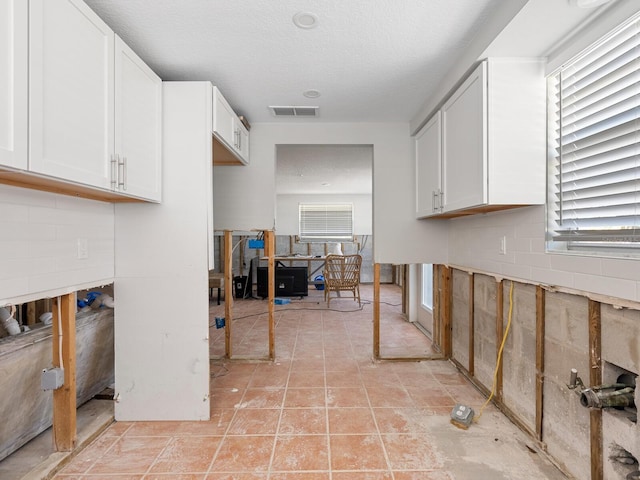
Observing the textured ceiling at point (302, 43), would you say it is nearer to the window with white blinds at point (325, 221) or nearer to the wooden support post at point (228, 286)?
the wooden support post at point (228, 286)

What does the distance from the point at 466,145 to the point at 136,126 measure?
72.9 inches

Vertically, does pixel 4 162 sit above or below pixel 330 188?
below

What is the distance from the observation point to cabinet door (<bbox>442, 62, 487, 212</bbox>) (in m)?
1.74

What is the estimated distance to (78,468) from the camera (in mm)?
1594

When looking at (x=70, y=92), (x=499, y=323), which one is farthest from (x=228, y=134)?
(x=499, y=323)

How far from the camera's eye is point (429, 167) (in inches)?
101

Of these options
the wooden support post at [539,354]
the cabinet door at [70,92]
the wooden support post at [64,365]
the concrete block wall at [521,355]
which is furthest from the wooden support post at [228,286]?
the wooden support post at [539,354]

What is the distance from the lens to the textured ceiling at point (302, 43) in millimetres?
1507

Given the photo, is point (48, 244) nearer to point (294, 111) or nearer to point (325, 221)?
point (294, 111)

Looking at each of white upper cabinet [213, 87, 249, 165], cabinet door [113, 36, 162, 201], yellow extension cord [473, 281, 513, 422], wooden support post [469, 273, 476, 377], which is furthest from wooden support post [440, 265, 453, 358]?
cabinet door [113, 36, 162, 201]

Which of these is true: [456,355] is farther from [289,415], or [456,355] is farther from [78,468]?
[78,468]

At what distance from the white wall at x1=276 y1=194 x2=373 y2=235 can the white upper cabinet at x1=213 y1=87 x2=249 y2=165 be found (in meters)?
4.84

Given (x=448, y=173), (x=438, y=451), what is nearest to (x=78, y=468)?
(x=438, y=451)

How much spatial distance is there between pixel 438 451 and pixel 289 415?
88 centimetres
